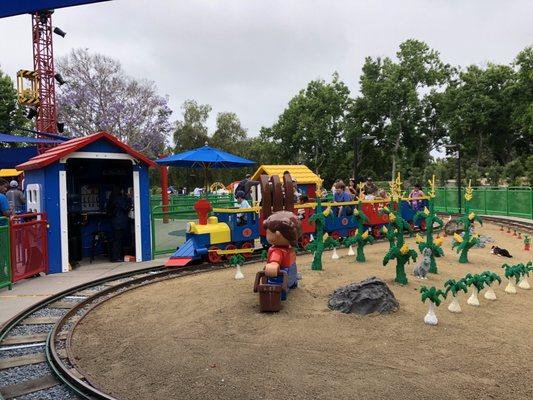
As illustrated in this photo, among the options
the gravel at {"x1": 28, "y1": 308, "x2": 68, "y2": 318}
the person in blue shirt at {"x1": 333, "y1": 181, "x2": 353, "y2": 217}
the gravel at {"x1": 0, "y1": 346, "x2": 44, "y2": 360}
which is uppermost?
the person in blue shirt at {"x1": 333, "y1": 181, "x2": 353, "y2": 217}

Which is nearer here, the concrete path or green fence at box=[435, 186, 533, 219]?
the concrete path

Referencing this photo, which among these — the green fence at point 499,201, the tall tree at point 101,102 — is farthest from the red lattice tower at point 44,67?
the green fence at point 499,201

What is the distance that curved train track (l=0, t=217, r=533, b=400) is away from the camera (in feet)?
14.7

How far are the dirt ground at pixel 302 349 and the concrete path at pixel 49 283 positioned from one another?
1.42m

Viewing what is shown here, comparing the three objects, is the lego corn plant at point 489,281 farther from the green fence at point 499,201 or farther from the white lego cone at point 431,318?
the green fence at point 499,201

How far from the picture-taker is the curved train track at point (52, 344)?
447cm

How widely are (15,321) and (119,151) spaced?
543cm

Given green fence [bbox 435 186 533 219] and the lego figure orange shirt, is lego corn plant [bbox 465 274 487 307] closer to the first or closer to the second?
the lego figure orange shirt

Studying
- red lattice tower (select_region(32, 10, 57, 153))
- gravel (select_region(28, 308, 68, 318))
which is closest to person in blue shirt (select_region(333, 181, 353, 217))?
gravel (select_region(28, 308, 68, 318))

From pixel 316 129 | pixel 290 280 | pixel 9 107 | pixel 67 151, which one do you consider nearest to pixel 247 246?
pixel 290 280

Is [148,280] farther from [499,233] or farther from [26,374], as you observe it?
[499,233]

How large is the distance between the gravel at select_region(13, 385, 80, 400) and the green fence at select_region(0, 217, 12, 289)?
4674mm

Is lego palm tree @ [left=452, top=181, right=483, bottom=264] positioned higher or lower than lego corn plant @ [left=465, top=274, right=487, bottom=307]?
higher

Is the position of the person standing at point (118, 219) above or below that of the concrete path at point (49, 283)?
above
